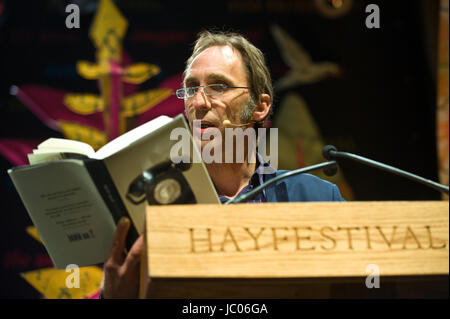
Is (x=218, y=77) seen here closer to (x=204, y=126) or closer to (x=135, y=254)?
(x=204, y=126)

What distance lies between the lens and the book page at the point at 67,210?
52.3 inches

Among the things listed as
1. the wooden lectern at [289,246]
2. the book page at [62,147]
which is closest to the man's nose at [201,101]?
the book page at [62,147]

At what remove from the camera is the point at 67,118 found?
10.3 feet

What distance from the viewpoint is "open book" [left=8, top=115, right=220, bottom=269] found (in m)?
1.31

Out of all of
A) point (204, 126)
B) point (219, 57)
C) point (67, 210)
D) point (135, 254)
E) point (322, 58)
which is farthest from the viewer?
point (322, 58)

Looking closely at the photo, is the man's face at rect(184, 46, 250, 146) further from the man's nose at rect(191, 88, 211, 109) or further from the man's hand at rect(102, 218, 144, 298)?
the man's hand at rect(102, 218, 144, 298)

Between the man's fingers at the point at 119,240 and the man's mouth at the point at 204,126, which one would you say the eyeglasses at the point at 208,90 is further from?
the man's fingers at the point at 119,240

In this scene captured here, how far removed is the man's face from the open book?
1.71ft

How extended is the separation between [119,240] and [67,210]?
0.17 metres

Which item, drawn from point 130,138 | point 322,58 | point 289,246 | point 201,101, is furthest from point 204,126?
point 322,58

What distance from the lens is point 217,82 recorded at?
1.98 meters

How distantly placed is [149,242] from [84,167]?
346 millimetres

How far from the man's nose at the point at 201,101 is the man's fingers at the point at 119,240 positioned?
2.29 ft

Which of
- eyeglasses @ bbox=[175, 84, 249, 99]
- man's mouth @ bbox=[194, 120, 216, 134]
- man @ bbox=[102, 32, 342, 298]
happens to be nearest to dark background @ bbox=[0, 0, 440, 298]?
man @ bbox=[102, 32, 342, 298]
